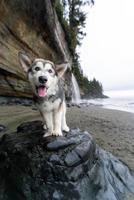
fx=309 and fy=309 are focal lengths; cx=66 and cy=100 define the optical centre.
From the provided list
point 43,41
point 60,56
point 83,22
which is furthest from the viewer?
point 83,22

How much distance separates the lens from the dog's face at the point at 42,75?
4.21 metres

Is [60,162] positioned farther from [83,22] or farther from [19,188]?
[83,22]

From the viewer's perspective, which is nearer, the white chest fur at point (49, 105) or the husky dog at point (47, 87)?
the husky dog at point (47, 87)

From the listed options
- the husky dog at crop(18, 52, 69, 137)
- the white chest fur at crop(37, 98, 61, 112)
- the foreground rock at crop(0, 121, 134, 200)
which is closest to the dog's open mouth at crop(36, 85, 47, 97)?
the husky dog at crop(18, 52, 69, 137)

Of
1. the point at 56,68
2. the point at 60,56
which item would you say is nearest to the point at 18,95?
the point at 60,56

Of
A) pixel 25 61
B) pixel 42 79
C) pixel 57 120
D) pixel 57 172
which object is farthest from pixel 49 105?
pixel 57 172

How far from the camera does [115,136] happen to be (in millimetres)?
7902

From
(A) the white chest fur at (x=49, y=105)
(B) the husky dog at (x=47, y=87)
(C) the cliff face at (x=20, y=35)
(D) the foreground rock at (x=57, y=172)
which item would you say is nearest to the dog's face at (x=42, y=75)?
(B) the husky dog at (x=47, y=87)

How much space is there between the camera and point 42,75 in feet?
13.7

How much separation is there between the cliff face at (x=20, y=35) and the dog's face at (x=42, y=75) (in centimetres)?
951

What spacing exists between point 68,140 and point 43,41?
1342 centimetres

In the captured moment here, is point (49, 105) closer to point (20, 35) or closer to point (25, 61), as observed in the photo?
point (25, 61)

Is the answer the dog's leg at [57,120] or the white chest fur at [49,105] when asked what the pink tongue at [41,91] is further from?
the dog's leg at [57,120]

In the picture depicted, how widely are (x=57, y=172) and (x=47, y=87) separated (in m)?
1.17
